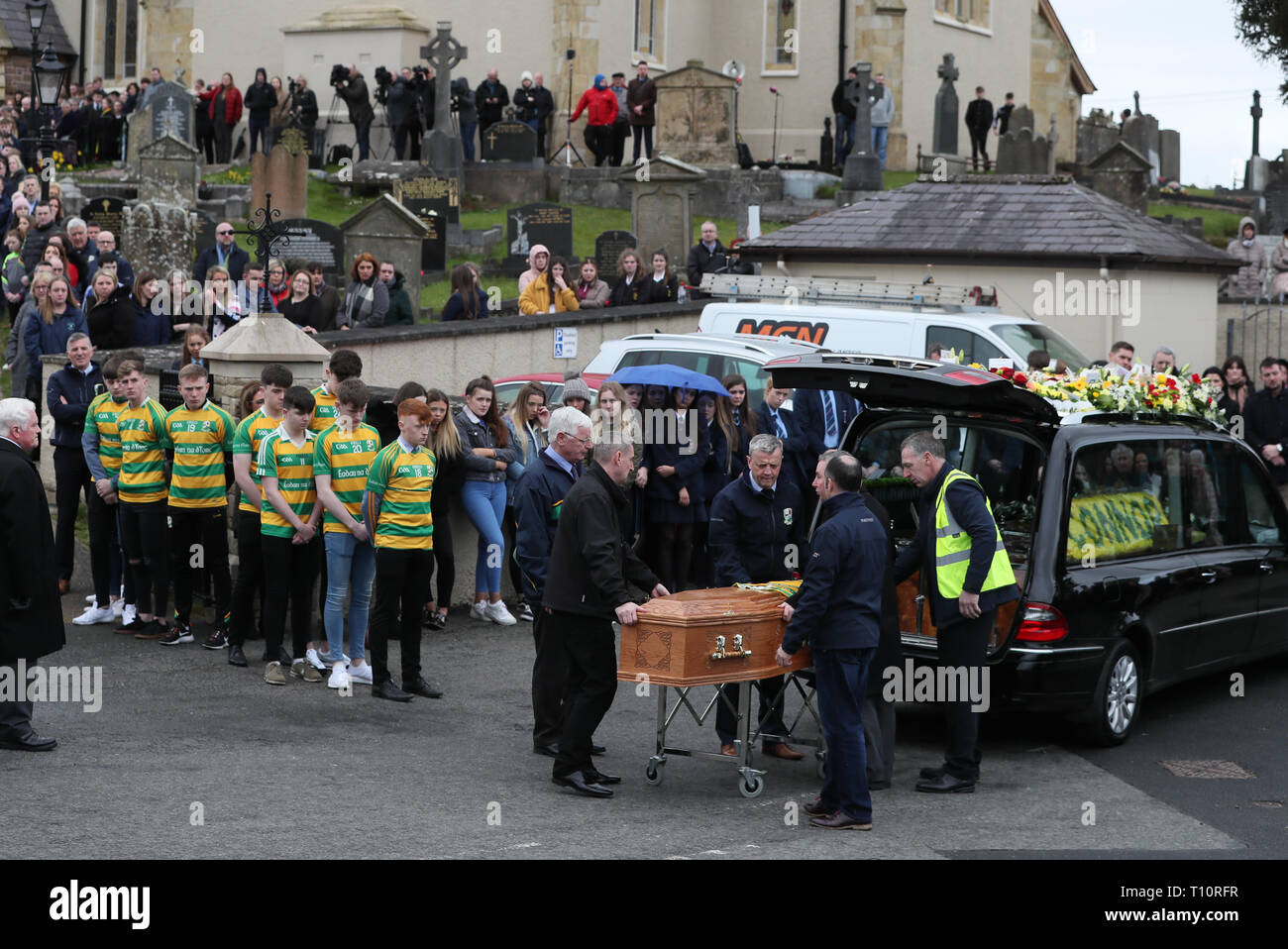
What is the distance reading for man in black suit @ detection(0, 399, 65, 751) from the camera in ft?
30.3

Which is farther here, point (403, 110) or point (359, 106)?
point (359, 106)

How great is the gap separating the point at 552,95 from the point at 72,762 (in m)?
31.5

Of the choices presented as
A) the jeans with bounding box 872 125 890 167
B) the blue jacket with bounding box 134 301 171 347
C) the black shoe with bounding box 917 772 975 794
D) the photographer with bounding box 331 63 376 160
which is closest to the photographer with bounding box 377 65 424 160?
the photographer with bounding box 331 63 376 160

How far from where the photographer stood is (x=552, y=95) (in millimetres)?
38875

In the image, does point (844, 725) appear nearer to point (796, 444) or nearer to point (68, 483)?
point (796, 444)

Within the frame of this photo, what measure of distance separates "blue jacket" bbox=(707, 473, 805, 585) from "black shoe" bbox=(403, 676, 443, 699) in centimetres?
218

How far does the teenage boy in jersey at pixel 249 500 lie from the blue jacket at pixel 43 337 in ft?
15.6

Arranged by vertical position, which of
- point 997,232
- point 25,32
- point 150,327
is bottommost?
Result: point 150,327

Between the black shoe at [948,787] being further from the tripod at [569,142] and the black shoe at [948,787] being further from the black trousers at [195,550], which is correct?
the tripod at [569,142]

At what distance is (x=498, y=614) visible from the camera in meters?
13.4

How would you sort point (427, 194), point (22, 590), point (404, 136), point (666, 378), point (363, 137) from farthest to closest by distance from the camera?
1. point (363, 137)
2. point (404, 136)
3. point (427, 194)
4. point (666, 378)
5. point (22, 590)

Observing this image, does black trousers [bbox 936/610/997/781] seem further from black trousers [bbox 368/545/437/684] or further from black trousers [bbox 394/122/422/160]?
black trousers [bbox 394/122/422/160]

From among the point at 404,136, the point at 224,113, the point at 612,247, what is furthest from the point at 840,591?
the point at 224,113

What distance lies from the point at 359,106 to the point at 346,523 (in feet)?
89.1
